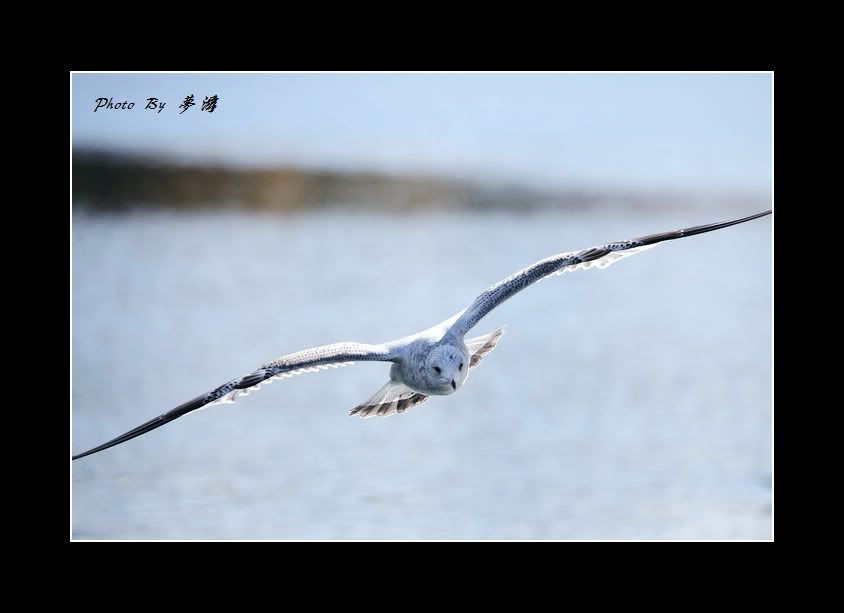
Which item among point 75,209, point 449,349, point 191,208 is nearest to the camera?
point 449,349

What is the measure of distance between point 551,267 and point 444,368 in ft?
2.99

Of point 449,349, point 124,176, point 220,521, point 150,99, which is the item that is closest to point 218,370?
point 220,521

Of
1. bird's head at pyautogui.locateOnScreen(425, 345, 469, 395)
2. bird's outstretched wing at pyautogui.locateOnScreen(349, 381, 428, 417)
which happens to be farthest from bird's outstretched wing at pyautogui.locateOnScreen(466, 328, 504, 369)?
bird's head at pyautogui.locateOnScreen(425, 345, 469, 395)

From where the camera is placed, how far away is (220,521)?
35.8 ft

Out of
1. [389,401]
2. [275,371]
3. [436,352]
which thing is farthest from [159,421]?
[389,401]

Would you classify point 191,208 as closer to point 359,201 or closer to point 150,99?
point 359,201

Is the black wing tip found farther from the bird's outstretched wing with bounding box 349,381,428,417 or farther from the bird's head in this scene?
the bird's outstretched wing with bounding box 349,381,428,417

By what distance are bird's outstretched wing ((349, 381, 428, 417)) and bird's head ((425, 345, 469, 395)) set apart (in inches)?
33.9

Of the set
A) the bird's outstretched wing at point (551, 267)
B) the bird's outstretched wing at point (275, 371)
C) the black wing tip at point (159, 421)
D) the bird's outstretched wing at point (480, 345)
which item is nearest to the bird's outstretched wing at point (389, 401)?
the bird's outstretched wing at point (480, 345)

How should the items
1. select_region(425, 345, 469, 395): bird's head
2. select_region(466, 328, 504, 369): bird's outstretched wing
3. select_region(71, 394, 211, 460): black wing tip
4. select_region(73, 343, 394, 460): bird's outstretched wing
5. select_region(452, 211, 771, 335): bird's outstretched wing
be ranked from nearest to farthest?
1. select_region(71, 394, 211, 460): black wing tip
2. select_region(73, 343, 394, 460): bird's outstretched wing
3. select_region(425, 345, 469, 395): bird's head
4. select_region(452, 211, 771, 335): bird's outstretched wing
5. select_region(466, 328, 504, 369): bird's outstretched wing

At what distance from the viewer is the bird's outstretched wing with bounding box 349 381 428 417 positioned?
7082mm

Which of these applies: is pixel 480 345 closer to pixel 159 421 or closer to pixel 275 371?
pixel 275 371

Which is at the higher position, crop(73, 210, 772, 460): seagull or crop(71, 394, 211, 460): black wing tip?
crop(73, 210, 772, 460): seagull

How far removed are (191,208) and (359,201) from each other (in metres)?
3.26
